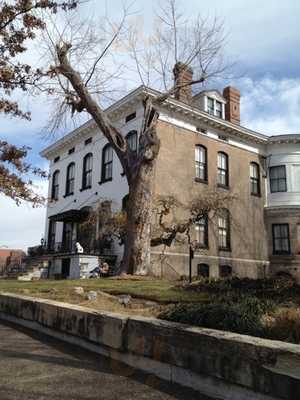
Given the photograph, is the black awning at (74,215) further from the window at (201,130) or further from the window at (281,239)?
the window at (281,239)

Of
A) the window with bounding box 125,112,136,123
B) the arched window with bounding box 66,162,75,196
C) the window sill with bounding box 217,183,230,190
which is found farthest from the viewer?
the arched window with bounding box 66,162,75,196

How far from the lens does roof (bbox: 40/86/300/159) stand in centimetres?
2344

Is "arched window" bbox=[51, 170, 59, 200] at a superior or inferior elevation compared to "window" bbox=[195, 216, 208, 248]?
superior

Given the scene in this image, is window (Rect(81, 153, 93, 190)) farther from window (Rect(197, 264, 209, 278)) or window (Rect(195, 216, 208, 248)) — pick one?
window (Rect(197, 264, 209, 278))

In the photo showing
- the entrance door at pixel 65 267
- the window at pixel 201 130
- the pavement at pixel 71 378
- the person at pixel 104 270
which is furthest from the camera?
the window at pixel 201 130

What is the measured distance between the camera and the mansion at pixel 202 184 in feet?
77.4

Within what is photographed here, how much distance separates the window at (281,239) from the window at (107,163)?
38.6ft

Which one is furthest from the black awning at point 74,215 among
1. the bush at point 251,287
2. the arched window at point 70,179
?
the bush at point 251,287

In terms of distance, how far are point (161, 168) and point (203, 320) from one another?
60.6 ft

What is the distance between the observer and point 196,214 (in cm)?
2234

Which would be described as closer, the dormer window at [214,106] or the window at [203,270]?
the window at [203,270]

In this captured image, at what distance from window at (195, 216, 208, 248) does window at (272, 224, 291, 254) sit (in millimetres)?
6346

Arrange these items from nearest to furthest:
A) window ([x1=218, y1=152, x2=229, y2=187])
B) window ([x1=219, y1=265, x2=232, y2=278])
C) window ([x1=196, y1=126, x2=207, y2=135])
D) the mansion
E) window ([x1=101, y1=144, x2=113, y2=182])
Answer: the mansion < window ([x1=219, y1=265, x2=232, y2=278]) < window ([x1=196, y1=126, x2=207, y2=135]) < window ([x1=101, y1=144, x2=113, y2=182]) < window ([x1=218, y1=152, x2=229, y2=187])

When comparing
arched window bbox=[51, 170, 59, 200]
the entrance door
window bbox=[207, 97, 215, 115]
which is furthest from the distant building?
window bbox=[207, 97, 215, 115]
